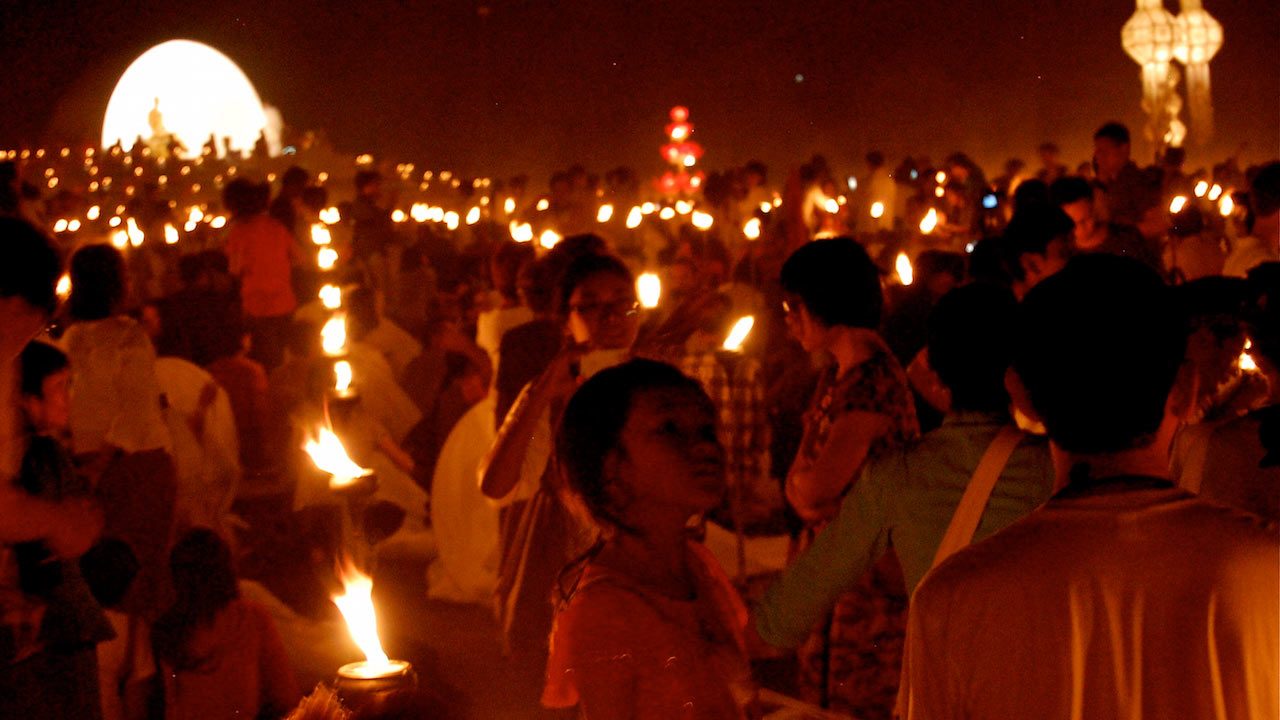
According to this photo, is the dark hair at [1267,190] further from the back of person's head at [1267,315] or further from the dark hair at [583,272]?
the dark hair at [583,272]

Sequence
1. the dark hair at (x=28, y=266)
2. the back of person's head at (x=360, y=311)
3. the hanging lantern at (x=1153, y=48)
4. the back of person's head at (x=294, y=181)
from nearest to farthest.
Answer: the dark hair at (x=28, y=266) < the back of person's head at (x=360, y=311) < the back of person's head at (x=294, y=181) < the hanging lantern at (x=1153, y=48)

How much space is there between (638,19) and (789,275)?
23.2 meters

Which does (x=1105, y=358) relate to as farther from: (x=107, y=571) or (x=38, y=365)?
(x=107, y=571)

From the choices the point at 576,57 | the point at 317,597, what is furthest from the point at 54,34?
the point at 317,597

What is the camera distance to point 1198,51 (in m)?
19.9

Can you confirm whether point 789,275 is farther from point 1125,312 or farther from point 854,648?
point 1125,312

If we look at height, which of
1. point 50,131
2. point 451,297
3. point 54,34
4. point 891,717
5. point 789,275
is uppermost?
point 54,34

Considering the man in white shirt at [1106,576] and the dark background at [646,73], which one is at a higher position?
the dark background at [646,73]

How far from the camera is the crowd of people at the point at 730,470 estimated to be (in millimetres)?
2049

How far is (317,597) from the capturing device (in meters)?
7.81

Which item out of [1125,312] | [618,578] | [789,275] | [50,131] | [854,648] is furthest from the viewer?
[50,131]

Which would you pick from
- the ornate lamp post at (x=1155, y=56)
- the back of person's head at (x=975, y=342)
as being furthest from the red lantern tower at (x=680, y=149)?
the back of person's head at (x=975, y=342)

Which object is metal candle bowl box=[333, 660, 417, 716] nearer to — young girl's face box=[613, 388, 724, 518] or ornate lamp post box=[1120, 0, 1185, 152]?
young girl's face box=[613, 388, 724, 518]

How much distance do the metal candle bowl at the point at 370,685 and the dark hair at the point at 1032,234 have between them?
158 inches
